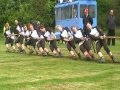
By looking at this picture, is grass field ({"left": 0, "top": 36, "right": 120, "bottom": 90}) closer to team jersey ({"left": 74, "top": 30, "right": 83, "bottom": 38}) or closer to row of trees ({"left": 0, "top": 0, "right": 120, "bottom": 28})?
team jersey ({"left": 74, "top": 30, "right": 83, "bottom": 38})

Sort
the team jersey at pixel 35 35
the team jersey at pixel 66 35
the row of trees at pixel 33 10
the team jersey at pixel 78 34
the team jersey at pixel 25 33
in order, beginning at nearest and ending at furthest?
1. the team jersey at pixel 78 34
2. the team jersey at pixel 66 35
3. the team jersey at pixel 35 35
4. the team jersey at pixel 25 33
5. the row of trees at pixel 33 10

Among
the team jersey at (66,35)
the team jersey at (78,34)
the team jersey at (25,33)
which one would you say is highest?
the team jersey at (78,34)

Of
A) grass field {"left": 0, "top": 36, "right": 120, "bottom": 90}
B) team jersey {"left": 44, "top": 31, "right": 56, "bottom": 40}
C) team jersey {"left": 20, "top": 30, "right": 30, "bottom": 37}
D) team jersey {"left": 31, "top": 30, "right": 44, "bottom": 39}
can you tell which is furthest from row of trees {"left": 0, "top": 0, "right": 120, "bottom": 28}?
grass field {"left": 0, "top": 36, "right": 120, "bottom": 90}

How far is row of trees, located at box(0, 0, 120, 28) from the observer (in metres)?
49.0

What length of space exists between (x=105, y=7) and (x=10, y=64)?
1868 inches

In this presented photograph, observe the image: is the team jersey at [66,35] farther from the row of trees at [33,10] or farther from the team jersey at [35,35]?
the row of trees at [33,10]

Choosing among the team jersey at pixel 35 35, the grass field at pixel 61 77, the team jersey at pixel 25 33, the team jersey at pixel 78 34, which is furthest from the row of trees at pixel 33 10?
the grass field at pixel 61 77

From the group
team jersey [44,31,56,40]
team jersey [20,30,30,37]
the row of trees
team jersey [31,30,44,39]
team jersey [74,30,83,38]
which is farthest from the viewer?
the row of trees

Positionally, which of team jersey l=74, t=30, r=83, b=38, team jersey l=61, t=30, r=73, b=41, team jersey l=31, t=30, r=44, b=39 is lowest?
team jersey l=31, t=30, r=44, b=39

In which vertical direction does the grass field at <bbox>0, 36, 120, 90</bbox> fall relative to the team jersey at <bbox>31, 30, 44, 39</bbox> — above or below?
above

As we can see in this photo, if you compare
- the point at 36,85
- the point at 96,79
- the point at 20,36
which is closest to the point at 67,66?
the point at 96,79

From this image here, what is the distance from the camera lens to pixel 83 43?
65.9ft

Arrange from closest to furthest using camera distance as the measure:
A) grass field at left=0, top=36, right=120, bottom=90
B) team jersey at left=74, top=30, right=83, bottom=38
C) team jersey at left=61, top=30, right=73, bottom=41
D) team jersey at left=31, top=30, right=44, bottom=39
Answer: grass field at left=0, top=36, right=120, bottom=90 < team jersey at left=74, top=30, right=83, bottom=38 < team jersey at left=61, top=30, right=73, bottom=41 < team jersey at left=31, top=30, right=44, bottom=39

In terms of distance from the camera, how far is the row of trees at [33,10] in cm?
4903
